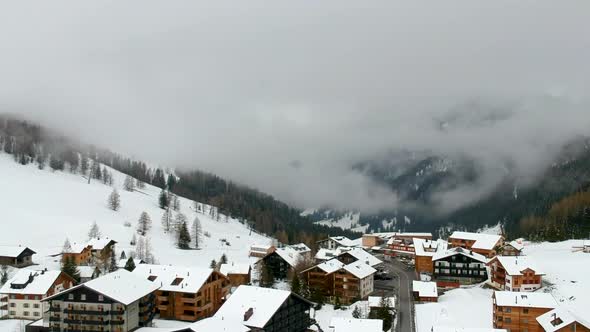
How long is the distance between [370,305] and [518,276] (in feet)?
88.5

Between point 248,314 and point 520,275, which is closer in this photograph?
point 248,314

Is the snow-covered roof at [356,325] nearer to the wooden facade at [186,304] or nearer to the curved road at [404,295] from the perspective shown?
the curved road at [404,295]

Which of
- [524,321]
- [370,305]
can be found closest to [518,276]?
[524,321]

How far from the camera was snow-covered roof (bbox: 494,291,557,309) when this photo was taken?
68.4 metres

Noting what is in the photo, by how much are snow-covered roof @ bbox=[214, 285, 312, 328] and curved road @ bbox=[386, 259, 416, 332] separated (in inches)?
724

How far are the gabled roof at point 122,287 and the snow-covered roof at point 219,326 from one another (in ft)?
39.7

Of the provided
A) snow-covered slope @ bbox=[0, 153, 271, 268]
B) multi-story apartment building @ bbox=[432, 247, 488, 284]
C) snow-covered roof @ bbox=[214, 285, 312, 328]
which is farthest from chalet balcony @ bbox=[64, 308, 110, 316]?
multi-story apartment building @ bbox=[432, 247, 488, 284]

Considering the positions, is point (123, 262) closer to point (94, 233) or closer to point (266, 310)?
point (94, 233)

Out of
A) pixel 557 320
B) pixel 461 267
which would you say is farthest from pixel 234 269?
pixel 557 320

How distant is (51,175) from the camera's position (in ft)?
594

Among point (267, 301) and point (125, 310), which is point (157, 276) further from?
point (267, 301)

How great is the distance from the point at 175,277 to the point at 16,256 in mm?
37581

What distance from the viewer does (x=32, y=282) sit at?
7444 cm

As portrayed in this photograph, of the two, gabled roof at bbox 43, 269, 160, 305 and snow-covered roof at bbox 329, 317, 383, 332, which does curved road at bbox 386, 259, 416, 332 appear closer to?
snow-covered roof at bbox 329, 317, 383, 332
